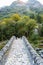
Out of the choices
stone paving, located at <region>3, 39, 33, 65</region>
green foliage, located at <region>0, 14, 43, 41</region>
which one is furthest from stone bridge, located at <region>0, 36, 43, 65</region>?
green foliage, located at <region>0, 14, 43, 41</region>

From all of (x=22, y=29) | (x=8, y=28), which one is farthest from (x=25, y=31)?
(x=8, y=28)

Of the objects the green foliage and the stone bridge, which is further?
the green foliage

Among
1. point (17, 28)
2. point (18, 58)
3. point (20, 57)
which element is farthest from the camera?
point (17, 28)

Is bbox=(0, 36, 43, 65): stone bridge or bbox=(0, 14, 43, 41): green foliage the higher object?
bbox=(0, 36, 43, 65): stone bridge

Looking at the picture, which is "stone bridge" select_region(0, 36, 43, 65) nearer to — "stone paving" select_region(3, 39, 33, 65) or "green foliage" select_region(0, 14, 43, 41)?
"stone paving" select_region(3, 39, 33, 65)

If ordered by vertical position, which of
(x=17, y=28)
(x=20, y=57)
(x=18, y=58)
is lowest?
(x=17, y=28)

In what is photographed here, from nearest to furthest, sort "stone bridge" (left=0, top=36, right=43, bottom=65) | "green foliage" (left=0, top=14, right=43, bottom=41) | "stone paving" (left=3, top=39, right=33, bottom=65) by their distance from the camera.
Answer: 1. "stone bridge" (left=0, top=36, right=43, bottom=65)
2. "stone paving" (left=3, top=39, right=33, bottom=65)
3. "green foliage" (left=0, top=14, right=43, bottom=41)

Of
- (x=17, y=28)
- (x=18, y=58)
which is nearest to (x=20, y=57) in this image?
(x=18, y=58)

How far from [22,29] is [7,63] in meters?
59.7

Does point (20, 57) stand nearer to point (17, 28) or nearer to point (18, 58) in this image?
point (18, 58)

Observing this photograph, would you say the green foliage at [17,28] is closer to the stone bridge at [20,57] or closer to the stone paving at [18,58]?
the stone paving at [18,58]

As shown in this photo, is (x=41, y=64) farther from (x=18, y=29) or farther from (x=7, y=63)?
(x=18, y=29)

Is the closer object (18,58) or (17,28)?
(18,58)

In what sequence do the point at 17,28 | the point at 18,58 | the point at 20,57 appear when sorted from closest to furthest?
the point at 18,58, the point at 20,57, the point at 17,28
